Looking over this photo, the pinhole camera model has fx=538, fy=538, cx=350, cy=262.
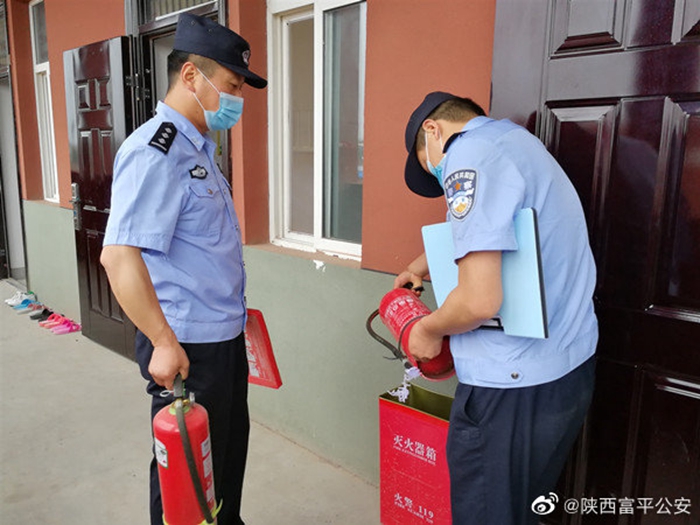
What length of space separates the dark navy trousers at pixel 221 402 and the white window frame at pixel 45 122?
4.06 metres

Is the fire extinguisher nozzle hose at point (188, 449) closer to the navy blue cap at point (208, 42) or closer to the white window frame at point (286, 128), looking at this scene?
the navy blue cap at point (208, 42)

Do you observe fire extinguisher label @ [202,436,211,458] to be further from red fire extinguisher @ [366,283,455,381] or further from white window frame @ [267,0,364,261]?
white window frame @ [267,0,364,261]

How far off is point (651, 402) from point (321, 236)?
1.62 metres

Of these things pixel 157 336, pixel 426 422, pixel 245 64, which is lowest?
pixel 426 422

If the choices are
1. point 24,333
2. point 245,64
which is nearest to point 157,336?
point 245,64

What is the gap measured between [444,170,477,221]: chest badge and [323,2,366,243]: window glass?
142cm

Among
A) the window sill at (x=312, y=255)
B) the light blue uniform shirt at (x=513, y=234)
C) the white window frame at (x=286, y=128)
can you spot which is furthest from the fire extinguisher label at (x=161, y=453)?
the white window frame at (x=286, y=128)

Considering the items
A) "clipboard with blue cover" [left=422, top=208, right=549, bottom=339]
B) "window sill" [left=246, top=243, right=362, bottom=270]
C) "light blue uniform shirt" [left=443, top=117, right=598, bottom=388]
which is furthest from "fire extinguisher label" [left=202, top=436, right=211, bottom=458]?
"window sill" [left=246, top=243, right=362, bottom=270]

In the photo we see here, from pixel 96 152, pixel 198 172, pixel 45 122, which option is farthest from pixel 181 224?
pixel 45 122

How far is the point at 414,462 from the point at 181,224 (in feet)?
3.32

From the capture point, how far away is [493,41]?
5.61 feet

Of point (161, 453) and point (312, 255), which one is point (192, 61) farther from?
point (312, 255)

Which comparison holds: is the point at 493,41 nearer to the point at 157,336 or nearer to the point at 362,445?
the point at 157,336

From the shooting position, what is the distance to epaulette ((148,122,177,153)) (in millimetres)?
1422
